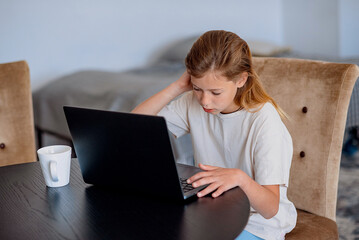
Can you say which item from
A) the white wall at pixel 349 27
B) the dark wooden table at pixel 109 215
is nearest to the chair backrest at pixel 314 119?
the dark wooden table at pixel 109 215

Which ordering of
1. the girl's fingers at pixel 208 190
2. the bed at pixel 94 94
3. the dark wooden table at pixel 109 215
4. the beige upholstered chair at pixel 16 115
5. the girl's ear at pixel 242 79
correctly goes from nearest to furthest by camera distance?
the dark wooden table at pixel 109 215
the girl's fingers at pixel 208 190
the girl's ear at pixel 242 79
the beige upholstered chair at pixel 16 115
the bed at pixel 94 94

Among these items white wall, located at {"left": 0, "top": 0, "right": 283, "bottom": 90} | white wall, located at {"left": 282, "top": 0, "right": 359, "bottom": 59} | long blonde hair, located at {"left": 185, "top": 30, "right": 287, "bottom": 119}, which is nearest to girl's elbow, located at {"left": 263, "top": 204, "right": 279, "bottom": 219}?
long blonde hair, located at {"left": 185, "top": 30, "right": 287, "bottom": 119}

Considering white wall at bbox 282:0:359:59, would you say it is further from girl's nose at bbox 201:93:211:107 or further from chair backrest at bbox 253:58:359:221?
girl's nose at bbox 201:93:211:107

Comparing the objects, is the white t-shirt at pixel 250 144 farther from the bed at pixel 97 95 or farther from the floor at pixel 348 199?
the floor at pixel 348 199

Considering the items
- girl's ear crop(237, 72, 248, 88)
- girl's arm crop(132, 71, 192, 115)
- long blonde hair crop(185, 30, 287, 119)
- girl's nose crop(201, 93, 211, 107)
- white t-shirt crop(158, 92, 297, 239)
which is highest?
long blonde hair crop(185, 30, 287, 119)

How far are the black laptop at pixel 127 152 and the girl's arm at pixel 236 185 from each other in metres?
0.02

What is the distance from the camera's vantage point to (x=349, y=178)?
8.08 ft

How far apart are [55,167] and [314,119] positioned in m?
0.66

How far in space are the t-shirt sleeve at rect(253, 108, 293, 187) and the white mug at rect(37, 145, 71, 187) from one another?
0.41 meters

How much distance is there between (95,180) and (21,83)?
737 millimetres

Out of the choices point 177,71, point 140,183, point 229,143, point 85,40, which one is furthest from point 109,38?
point 140,183

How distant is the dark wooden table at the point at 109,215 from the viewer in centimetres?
73

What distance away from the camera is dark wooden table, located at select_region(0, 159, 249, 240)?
2.41 feet

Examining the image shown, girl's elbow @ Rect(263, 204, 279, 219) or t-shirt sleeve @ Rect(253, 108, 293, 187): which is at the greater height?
t-shirt sleeve @ Rect(253, 108, 293, 187)
